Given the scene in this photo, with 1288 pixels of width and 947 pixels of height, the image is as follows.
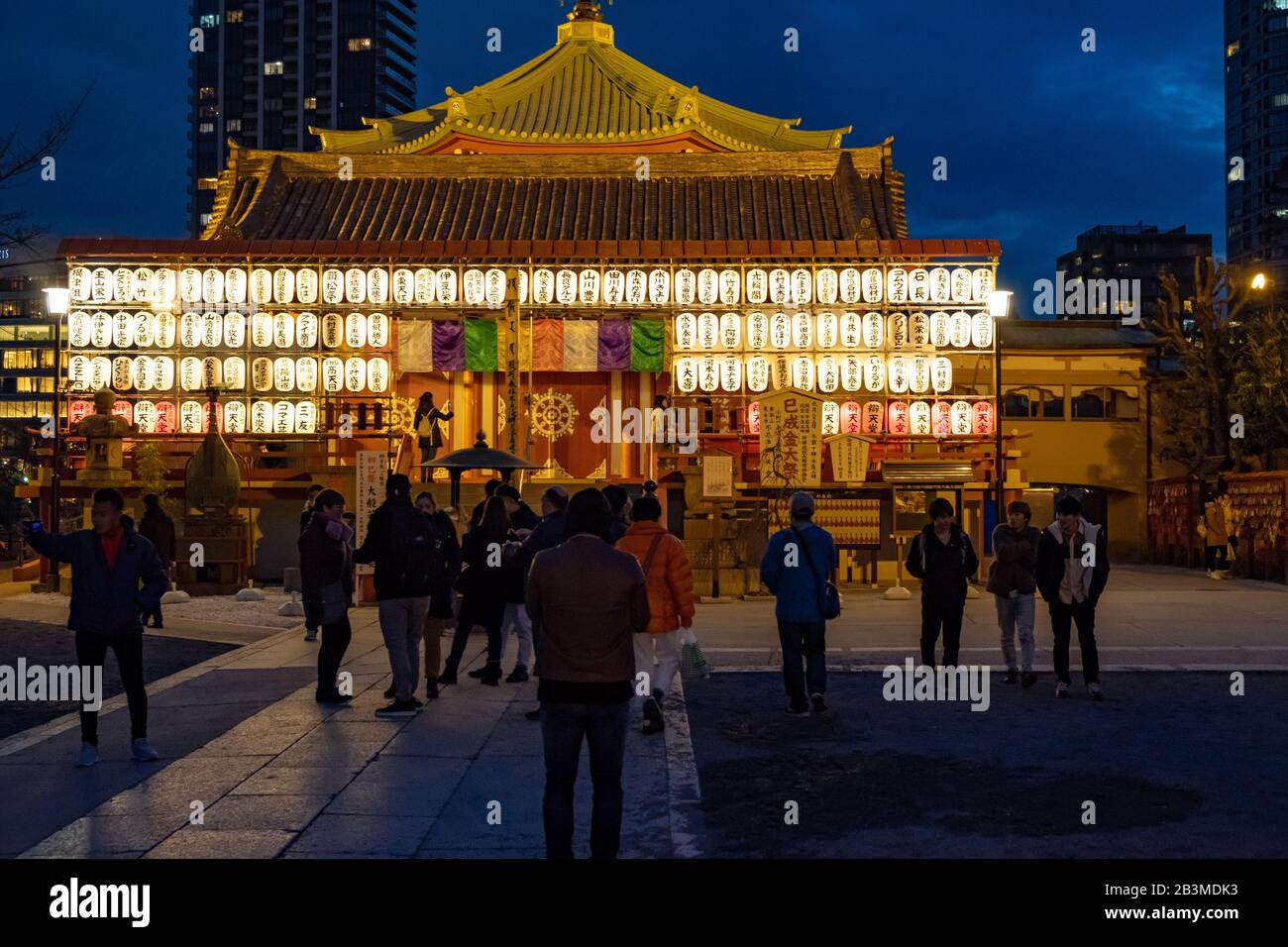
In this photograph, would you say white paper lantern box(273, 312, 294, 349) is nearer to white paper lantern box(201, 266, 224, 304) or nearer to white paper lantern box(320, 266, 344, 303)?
white paper lantern box(320, 266, 344, 303)

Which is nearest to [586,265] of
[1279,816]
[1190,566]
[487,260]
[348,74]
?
[487,260]

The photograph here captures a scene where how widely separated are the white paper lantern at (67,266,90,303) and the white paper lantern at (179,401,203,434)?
11.3ft

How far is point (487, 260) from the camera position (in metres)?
28.8

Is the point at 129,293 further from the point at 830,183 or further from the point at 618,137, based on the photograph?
the point at 830,183

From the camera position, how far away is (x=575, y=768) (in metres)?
6.14

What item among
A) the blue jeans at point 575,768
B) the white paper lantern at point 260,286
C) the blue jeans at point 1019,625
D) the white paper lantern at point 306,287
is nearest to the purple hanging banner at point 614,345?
the white paper lantern at point 306,287

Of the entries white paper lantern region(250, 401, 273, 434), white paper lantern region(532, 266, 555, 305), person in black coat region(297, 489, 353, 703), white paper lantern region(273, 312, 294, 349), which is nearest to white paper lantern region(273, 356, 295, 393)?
white paper lantern region(273, 312, 294, 349)

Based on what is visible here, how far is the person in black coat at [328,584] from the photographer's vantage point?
1138 cm

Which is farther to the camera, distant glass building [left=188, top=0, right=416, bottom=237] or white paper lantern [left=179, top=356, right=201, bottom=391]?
distant glass building [left=188, top=0, right=416, bottom=237]

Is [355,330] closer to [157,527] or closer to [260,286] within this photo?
[260,286]

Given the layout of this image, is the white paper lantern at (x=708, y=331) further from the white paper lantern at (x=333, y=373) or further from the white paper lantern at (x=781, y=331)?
the white paper lantern at (x=333, y=373)

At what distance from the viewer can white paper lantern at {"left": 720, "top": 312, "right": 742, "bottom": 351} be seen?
28.1 metres

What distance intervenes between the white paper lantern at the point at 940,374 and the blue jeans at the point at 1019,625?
15592mm
